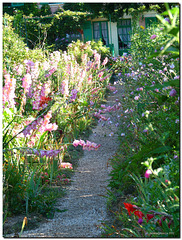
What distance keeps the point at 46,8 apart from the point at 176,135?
13.6 m

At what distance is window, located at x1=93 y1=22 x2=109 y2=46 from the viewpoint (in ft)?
49.0

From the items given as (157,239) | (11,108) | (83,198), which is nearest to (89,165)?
(83,198)

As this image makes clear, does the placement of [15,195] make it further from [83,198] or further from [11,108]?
[11,108]

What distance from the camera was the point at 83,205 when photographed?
3273mm

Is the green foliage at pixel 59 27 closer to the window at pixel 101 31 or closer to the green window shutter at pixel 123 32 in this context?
the window at pixel 101 31

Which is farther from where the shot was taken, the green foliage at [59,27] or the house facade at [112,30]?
the house facade at [112,30]

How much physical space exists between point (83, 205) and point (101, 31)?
41.9ft

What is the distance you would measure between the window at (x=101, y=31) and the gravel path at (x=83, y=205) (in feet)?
36.2

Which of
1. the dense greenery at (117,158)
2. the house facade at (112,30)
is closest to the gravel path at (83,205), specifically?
the dense greenery at (117,158)

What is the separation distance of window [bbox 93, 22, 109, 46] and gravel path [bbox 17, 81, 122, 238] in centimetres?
1103

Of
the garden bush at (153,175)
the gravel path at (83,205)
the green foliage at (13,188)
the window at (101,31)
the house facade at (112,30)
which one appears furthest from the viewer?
the window at (101,31)

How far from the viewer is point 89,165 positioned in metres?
4.45

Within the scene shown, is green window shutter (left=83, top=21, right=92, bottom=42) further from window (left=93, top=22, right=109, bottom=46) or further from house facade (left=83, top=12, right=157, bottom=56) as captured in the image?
window (left=93, top=22, right=109, bottom=46)

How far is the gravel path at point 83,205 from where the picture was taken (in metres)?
2.73
